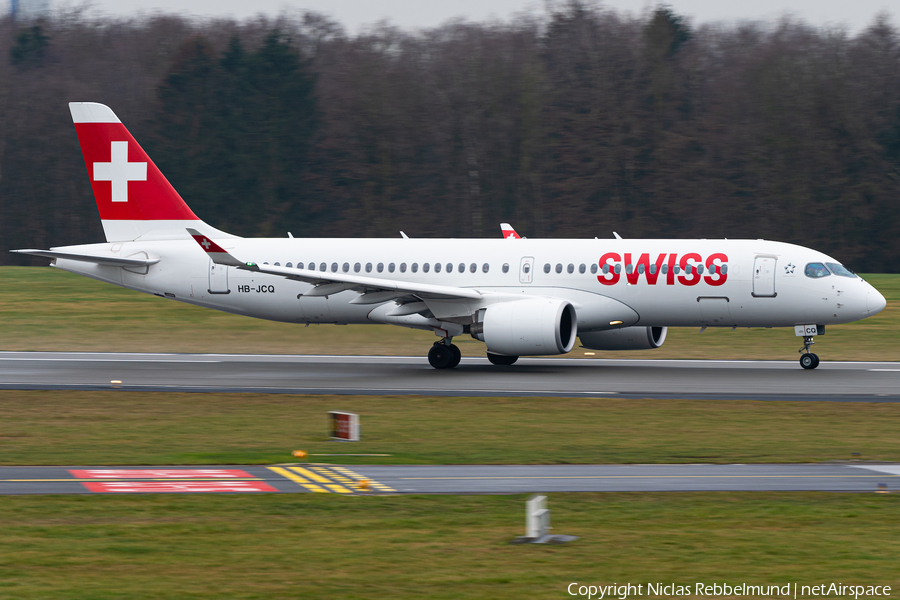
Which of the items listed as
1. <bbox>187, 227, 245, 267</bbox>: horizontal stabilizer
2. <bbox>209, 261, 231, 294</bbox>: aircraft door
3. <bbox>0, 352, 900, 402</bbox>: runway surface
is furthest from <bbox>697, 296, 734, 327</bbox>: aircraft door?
<bbox>209, 261, 231, 294</bbox>: aircraft door

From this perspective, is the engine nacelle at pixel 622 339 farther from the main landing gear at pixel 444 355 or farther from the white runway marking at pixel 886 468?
the white runway marking at pixel 886 468

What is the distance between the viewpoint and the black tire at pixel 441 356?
31547 mm

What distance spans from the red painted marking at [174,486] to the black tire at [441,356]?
1700 centimetres

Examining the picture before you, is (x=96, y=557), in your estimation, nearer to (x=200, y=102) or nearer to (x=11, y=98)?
(x=200, y=102)

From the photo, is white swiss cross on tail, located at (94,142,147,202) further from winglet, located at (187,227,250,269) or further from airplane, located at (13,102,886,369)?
winglet, located at (187,227,250,269)

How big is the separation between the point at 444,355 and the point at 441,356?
0.09 meters

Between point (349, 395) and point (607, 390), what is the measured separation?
19.8 ft

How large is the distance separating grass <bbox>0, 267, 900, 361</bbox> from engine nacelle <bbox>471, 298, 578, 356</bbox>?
6.70 metres

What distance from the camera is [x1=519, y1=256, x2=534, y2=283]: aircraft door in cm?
3145

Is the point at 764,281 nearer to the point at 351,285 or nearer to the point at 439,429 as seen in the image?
the point at 351,285

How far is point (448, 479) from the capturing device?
15.0 metres

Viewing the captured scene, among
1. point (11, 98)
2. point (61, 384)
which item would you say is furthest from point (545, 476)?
point (11, 98)

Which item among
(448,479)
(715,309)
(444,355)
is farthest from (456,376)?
(448,479)

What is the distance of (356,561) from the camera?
34.4 ft
